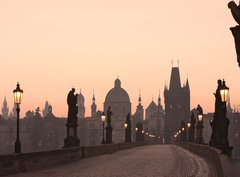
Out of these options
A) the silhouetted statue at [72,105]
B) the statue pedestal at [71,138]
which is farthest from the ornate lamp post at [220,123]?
the silhouetted statue at [72,105]

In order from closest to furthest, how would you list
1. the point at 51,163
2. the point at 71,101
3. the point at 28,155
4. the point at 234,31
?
the point at 234,31, the point at 28,155, the point at 51,163, the point at 71,101

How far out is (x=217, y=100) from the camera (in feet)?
101

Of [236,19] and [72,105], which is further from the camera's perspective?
A: [72,105]

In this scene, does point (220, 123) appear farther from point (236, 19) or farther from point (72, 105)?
point (236, 19)

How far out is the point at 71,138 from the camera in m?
39.0

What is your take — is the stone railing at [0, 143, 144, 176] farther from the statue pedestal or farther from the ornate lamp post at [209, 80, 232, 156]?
the ornate lamp post at [209, 80, 232, 156]

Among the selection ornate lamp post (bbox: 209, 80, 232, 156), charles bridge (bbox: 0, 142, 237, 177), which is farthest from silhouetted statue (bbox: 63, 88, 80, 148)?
ornate lamp post (bbox: 209, 80, 232, 156)

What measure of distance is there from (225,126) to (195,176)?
28.6 ft

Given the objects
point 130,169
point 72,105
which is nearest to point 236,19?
point 130,169

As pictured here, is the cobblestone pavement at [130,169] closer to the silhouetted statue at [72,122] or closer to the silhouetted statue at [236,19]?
the silhouetted statue at [72,122]

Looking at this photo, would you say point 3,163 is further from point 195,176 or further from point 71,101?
point 71,101

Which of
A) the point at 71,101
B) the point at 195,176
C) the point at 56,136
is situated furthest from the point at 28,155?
the point at 56,136

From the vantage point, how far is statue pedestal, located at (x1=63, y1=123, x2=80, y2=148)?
38469 millimetres

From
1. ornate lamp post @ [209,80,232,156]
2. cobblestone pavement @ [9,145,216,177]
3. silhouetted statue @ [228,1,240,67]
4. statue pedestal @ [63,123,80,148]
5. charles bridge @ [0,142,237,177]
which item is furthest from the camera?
statue pedestal @ [63,123,80,148]
